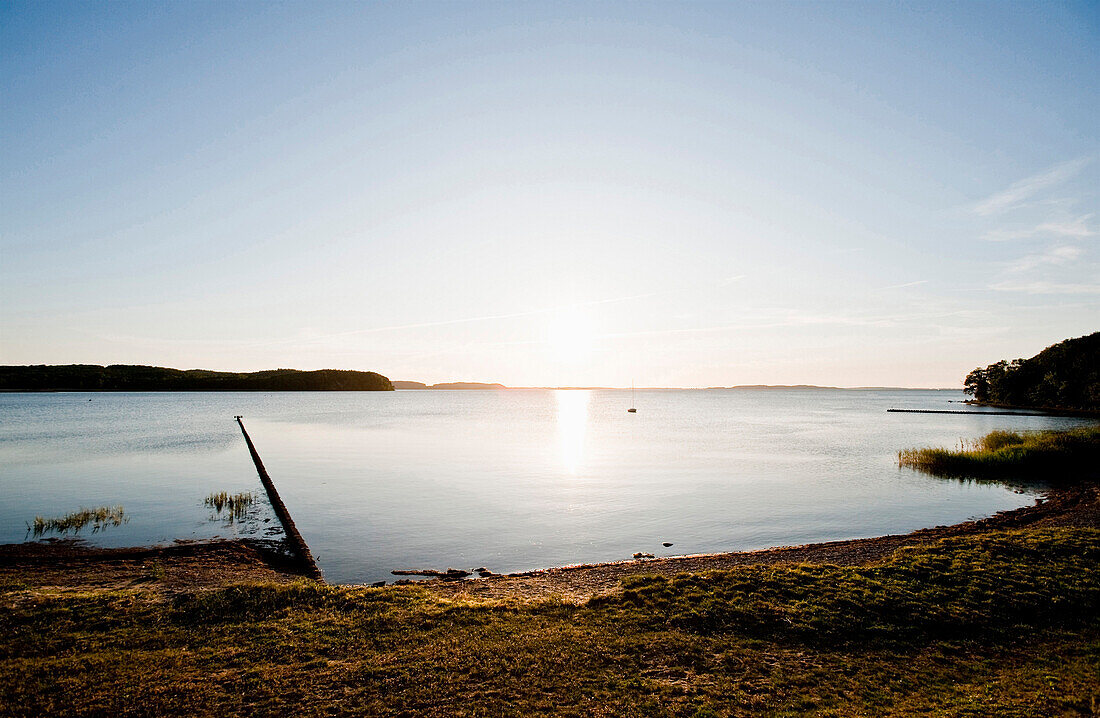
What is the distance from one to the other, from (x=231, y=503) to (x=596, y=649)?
22.5m

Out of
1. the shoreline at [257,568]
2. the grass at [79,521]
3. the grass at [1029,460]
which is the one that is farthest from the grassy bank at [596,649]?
the grass at [1029,460]

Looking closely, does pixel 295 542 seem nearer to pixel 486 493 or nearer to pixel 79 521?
pixel 79 521

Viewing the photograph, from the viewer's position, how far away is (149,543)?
19.5 metres

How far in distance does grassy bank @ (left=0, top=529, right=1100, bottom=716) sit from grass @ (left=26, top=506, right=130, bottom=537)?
35.0ft

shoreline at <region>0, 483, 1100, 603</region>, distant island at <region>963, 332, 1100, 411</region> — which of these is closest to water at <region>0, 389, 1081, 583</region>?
shoreline at <region>0, 483, 1100, 603</region>

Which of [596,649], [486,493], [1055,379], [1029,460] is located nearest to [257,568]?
[596,649]

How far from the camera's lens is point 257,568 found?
16.1 m

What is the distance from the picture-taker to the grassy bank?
7570 mm

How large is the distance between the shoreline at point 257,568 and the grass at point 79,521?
2181 mm

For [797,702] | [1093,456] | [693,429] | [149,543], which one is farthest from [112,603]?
[693,429]

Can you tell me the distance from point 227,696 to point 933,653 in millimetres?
10678

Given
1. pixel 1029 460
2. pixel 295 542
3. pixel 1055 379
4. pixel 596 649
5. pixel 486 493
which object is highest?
pixel 1055 379

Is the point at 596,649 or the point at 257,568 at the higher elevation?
the point at 596,649

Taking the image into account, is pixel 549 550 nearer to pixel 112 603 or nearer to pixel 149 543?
pixel 112 603
